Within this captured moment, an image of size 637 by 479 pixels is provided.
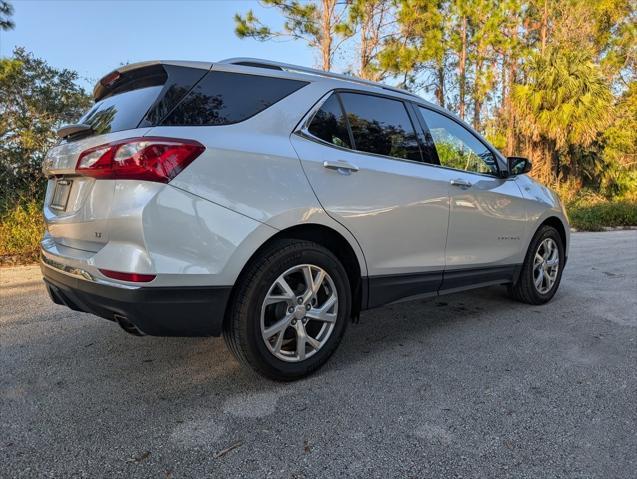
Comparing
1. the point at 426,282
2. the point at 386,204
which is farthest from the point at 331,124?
the point at 426,282

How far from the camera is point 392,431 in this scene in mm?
2221

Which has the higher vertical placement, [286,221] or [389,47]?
[389,47]

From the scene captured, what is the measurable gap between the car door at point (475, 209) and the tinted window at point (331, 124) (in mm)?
876

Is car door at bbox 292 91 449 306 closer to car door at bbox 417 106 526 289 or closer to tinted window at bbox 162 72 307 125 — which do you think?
car door at bbox 417 106 526 289

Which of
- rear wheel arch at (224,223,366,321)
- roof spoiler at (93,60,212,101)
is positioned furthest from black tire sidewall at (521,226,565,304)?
roof spoiler at (93,60,212,101)

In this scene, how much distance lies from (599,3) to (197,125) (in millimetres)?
28191

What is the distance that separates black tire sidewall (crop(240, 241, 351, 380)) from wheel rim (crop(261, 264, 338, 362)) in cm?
3

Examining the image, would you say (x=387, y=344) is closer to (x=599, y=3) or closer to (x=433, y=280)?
(x=433, y=280)

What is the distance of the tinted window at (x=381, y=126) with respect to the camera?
10.1ft

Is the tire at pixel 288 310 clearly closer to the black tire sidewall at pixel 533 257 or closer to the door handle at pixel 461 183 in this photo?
the door handle at pixel 461 183

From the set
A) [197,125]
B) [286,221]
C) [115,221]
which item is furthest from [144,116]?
[286,221]

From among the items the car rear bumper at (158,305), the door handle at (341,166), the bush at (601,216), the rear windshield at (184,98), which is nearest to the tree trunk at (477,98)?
the bush at (601,216)

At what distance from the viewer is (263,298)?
8.28ft

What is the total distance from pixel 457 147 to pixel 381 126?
896 millimetres
